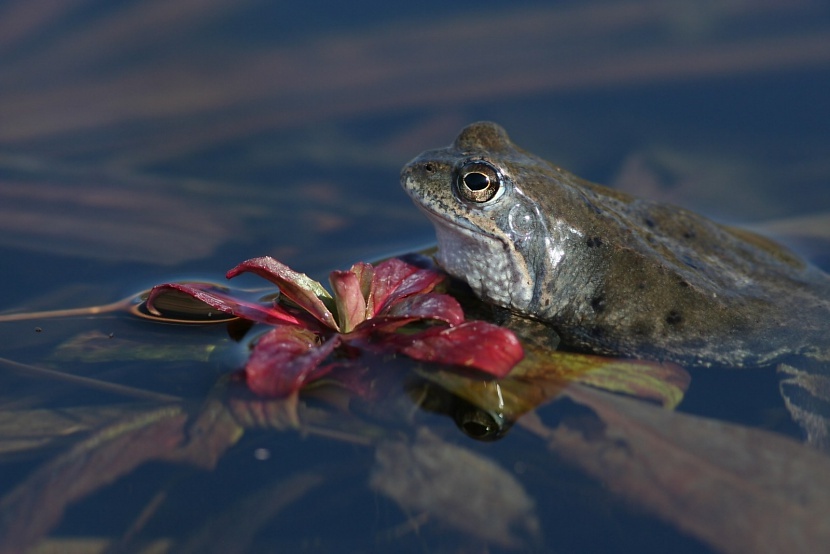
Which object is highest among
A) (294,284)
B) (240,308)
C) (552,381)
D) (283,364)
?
(294,284)

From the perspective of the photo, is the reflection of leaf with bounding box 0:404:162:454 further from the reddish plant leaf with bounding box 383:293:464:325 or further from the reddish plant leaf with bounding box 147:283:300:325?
the reddish plant leaf with bounding box 383:293:464:325

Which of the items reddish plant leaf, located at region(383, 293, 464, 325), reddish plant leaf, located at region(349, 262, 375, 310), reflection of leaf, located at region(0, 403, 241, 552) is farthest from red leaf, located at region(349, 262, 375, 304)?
reflection of leaf, located at region(0, 403, 241, 552)

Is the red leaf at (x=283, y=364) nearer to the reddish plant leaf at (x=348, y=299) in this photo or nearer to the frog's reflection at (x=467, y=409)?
the reddish plant leaf at (x=348, y=299)

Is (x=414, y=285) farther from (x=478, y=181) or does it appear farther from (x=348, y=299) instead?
(x=478, y=181)

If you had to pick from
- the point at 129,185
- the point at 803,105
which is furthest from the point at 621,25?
the point at 129,185

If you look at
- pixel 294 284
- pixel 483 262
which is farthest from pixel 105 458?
pixel 483 262

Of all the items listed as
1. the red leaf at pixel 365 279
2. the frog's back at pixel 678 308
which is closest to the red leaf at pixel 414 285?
the red leaf at pixel 365 279
